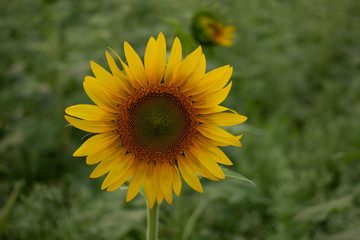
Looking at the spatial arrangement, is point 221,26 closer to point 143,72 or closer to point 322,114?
point 322,114

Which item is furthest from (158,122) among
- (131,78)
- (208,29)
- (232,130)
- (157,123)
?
(208,29)

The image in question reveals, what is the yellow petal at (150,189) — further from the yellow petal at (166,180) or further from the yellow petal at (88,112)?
the yellow petal at (88,112)

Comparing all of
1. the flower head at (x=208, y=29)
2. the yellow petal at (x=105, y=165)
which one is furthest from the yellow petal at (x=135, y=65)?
the flower head at (x=208, y=29)

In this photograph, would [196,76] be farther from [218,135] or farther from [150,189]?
[150,189]

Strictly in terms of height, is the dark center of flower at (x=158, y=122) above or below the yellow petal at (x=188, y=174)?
above

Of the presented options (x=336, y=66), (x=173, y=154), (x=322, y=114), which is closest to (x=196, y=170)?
(x=173, y=154)
